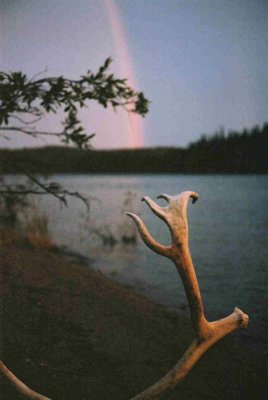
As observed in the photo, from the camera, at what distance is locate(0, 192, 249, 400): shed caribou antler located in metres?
2.00

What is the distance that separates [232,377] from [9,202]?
3147 mm

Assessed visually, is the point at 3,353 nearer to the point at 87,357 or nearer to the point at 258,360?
the point at 87,357

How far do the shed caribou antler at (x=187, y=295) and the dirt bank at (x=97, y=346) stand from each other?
173 centimetres

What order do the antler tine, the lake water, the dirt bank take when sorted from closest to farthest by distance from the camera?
1. the antler tine
2. the dirt bank
3. the lake water

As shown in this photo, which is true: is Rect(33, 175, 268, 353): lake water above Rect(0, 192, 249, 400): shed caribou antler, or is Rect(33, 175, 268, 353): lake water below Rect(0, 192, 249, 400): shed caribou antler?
below

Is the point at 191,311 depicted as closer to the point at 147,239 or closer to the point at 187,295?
the point at 187,295

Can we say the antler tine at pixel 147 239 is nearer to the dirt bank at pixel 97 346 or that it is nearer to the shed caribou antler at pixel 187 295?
the shed caribou antler at pixel 187 295

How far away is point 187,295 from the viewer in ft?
6.60

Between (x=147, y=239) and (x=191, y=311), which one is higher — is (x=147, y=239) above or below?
above

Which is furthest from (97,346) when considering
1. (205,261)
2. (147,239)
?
(205,261)

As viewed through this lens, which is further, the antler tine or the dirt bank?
the dirt bank

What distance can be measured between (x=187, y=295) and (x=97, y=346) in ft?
9.07

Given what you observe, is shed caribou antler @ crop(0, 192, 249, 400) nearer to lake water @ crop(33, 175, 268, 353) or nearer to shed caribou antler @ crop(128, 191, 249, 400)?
shed caribou antler @ crop(128, 191, 249, 400)

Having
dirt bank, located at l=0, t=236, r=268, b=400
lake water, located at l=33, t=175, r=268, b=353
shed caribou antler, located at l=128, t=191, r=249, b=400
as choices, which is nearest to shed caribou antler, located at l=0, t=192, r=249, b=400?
shed caribou antler, located at l=128, t=191, r=249, b=400
